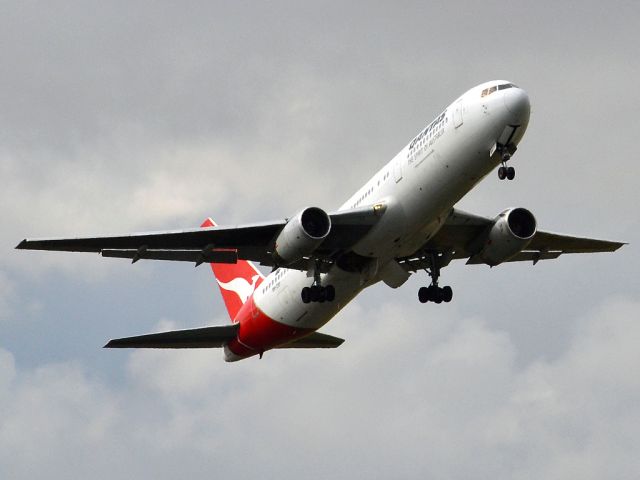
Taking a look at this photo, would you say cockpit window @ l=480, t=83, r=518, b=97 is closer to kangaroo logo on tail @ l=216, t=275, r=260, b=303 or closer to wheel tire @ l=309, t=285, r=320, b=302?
wheel tire @ l=309, t=285, r=320, b=302

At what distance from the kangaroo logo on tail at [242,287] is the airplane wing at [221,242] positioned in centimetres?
943

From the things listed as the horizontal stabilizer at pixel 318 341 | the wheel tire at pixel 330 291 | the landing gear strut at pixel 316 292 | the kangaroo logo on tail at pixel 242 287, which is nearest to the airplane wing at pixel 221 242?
the landing gear strut at pixel 316 292

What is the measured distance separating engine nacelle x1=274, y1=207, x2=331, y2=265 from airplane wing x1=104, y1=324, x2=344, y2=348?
362 inches

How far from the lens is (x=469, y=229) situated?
50125mm

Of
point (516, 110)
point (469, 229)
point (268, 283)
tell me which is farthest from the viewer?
point (268, 283)

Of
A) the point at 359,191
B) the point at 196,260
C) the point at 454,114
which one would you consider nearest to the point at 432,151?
the point at 454,114

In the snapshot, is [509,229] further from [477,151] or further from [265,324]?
[265,324]

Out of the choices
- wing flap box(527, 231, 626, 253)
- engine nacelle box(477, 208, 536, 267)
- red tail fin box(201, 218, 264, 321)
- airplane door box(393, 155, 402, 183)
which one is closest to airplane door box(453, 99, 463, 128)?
airplane door box(393, 155, 402, 183)

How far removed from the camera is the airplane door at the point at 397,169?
1790 inches

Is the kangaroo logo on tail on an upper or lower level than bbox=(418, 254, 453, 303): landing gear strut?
upper

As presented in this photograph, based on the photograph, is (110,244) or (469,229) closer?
(110,244)

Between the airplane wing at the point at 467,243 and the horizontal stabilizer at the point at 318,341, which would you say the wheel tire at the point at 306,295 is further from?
the horizontal stabilizer at the point at 318,341

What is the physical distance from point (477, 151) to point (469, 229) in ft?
23.5

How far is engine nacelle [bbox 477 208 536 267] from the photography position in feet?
161
